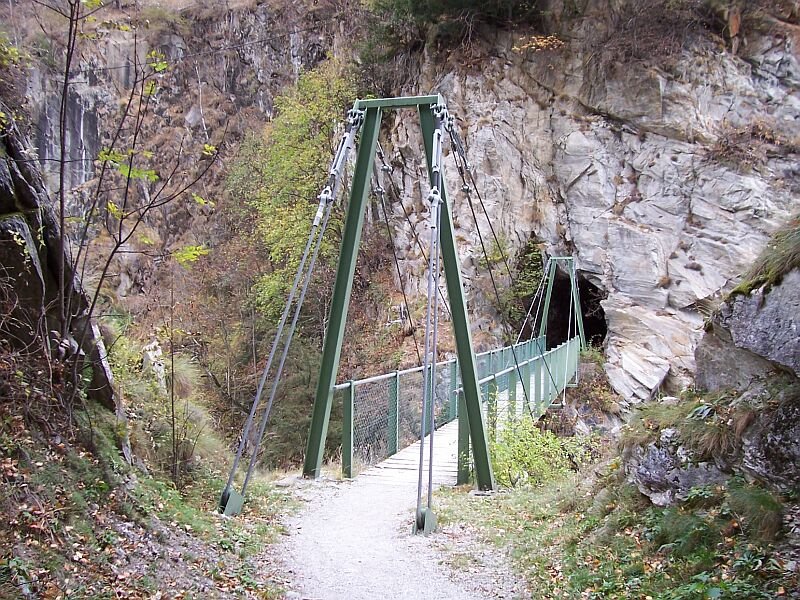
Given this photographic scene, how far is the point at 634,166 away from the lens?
16.6 meters

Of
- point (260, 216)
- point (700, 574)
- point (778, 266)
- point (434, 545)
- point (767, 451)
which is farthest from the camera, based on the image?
point (260, 216)

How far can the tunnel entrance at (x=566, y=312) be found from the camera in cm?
2005

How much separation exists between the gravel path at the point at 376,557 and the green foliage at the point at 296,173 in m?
10.8

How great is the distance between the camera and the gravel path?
3.69 metres

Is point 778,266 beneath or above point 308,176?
beneath

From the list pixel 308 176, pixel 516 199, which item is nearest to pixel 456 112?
pixel 516 199

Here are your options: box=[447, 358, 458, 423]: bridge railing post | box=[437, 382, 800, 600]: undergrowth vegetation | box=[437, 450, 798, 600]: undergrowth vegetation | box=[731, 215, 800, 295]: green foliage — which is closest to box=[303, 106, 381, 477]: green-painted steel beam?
box=[437, 382, 800, 600]: undergrowth vegetation

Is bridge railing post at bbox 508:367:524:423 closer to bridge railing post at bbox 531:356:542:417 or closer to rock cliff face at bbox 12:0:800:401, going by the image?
bridge railing post at bbox 531:356:542:417

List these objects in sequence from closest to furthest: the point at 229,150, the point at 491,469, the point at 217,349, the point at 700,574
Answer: the point at 700,574 < the point at 491,469 < the point at 217,349 < the point at 229,150

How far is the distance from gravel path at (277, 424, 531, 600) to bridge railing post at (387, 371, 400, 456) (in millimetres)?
1945

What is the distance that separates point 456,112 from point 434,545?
1447 cm

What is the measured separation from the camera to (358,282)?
17844mm

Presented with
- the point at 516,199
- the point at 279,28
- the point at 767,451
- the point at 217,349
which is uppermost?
the point at 279,28

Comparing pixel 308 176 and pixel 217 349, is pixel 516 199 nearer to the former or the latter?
pixel 308 176
